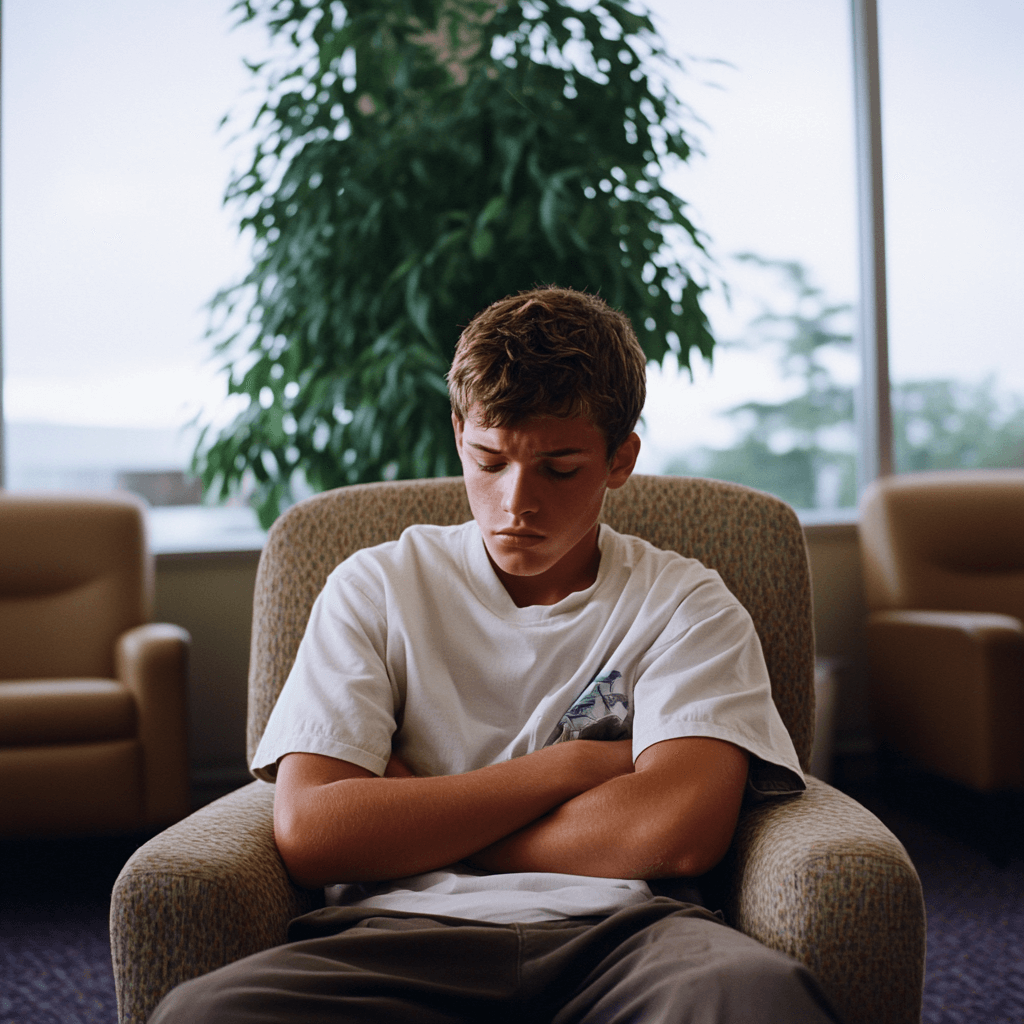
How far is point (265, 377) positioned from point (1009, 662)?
5.92 feet

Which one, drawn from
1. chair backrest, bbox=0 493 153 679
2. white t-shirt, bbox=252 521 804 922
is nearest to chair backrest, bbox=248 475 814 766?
white t-shirt, bbox=252 521 804 922

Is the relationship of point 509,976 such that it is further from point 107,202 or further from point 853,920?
point 107,202

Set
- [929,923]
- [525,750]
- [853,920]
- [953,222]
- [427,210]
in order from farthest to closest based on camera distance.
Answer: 1. [953,222]
2. [427,210]
3. [929,923]
4. [525,750]
5. [853,920]

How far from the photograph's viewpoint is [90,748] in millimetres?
1942

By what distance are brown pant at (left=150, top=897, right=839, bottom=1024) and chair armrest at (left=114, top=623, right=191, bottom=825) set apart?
1.28 metres

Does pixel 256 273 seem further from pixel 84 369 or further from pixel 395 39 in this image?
pixel 84 369

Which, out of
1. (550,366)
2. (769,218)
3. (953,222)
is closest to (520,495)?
(550,366)

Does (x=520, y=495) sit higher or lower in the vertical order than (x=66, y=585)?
higher

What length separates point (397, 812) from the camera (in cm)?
82

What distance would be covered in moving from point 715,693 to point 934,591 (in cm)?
180

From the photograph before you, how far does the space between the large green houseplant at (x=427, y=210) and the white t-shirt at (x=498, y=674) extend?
0.98 meters

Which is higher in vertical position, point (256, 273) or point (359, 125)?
point (359, 125)

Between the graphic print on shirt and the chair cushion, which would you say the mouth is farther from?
the chair cushion

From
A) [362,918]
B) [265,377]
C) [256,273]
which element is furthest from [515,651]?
[256,273]
